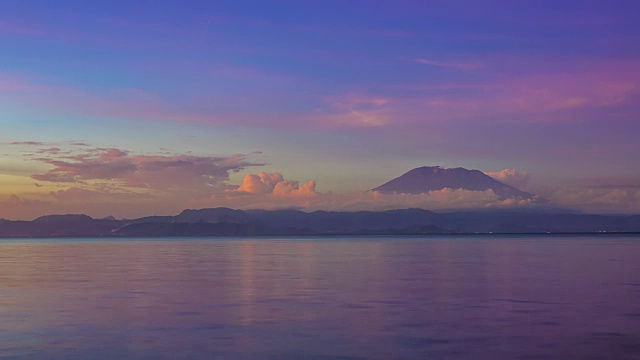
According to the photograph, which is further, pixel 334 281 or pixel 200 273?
pixel 200 273

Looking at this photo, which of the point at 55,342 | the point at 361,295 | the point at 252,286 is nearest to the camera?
the point at 55,342

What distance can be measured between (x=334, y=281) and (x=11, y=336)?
27738mm

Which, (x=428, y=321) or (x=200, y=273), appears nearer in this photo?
(x=428, y=321)

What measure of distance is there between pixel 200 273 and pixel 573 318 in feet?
124

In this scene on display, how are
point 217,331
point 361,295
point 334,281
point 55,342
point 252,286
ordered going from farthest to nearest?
point 334,281 → point 252,286 → point 361,295 → point 217,331 → point 55,342

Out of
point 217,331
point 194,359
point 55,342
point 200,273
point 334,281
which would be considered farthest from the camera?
point 200,273

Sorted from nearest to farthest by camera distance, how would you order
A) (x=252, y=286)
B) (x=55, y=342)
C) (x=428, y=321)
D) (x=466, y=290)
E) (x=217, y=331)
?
1. (x=55, y=342)
2. (x=217, y=331)
3. (x=428, y=321)
4. (x=466, y=290)
5. (x=252, y=286)

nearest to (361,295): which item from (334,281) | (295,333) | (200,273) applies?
(334,281)

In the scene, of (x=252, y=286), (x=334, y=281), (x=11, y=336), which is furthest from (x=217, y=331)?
(x=334, y=281)

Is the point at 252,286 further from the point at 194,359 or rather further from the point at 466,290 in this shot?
the point at 194,359

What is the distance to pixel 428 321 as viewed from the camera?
31.0 m

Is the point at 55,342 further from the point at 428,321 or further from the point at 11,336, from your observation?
the point at 428,321

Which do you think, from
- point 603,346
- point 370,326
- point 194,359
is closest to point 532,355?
point 603,346

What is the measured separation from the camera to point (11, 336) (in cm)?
2750
